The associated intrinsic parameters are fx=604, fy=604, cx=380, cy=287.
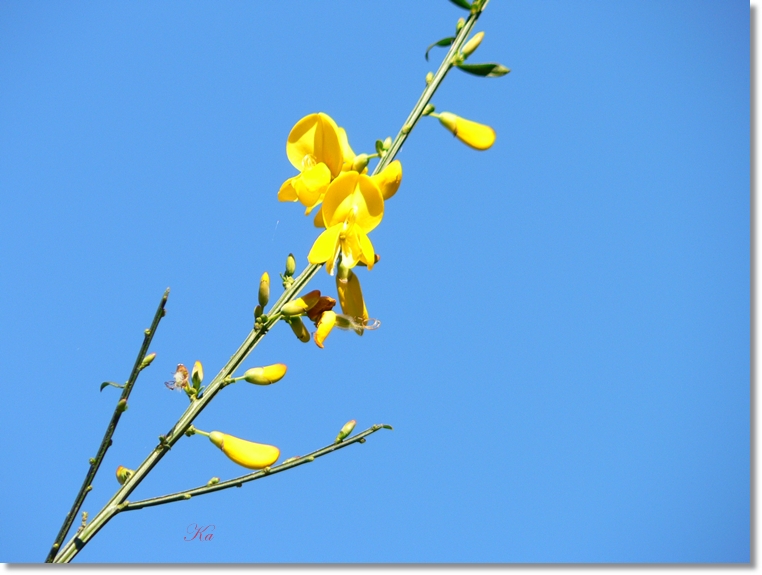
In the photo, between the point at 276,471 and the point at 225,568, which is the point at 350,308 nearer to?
the point at 276,471

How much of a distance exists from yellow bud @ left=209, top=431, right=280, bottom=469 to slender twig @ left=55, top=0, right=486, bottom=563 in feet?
0.46

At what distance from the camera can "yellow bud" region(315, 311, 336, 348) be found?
1.29m

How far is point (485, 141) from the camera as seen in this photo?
138 centimetres

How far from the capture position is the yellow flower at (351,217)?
1260mm

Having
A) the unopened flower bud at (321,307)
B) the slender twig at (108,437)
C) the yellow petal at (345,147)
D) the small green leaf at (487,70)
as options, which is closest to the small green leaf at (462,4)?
the small green leaf at (487,70)

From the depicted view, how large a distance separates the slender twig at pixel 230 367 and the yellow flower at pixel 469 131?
0.07m

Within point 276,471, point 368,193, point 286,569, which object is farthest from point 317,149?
point 286,569

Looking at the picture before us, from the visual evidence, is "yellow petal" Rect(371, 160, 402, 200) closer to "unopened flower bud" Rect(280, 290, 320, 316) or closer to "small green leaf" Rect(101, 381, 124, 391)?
"unopened flower bud" Rect(280, 290, 320, 316)

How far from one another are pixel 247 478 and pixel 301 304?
0.37 m

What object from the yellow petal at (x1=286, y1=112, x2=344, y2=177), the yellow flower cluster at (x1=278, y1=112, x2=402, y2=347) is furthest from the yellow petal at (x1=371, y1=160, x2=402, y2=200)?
the yellow petal at (x1=286, y1=112, x2=344, y2=177)

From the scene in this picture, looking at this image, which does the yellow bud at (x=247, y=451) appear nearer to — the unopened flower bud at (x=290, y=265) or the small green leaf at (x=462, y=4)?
the unopened flower bud at (x=290, y=265)

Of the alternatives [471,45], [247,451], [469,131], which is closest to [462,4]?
[471,45]

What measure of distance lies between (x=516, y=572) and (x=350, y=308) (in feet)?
3.36

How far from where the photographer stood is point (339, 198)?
1.31m
